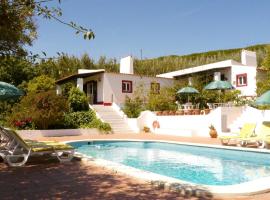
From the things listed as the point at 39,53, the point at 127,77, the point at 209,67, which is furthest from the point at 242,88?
the point at 39,53

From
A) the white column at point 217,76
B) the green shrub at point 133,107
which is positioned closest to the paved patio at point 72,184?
the green shrub at point 133,107

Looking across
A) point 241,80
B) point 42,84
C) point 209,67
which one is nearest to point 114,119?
point 42,84

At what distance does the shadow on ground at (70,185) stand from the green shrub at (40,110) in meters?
13.0

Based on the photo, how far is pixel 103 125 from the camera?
2609 cm

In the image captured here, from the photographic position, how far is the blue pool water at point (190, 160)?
11344mm

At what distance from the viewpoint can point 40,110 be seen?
77.2 ft

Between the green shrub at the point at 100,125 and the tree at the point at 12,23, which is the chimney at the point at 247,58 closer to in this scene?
the green shrub at the point at 100,125

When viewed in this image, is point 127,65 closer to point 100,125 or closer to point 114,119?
point 114,119

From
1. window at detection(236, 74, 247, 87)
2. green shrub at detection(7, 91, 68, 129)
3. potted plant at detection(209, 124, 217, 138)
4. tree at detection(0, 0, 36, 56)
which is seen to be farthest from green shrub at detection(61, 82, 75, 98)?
tree at detection(0, 0, 36, 56)

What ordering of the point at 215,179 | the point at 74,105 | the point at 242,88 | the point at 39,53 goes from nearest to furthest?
1. the point at 39,53
2. the point at 215,179
3. the point at 74,105
4. the point at 242,88

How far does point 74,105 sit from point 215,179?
18634 millimetres

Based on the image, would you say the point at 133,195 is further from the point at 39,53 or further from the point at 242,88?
the point at 242,88

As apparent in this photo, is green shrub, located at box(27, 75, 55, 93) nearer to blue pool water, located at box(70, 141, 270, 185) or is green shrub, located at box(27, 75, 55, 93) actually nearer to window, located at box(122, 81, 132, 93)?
window, located at box(122, 81, 132, 93)

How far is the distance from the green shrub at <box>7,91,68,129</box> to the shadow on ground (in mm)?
13050
